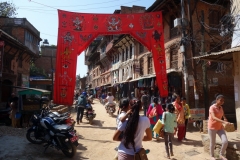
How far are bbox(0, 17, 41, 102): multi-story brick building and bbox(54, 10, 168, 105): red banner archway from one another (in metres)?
5.11

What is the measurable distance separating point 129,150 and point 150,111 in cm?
539

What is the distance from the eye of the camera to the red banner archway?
36.7 feet

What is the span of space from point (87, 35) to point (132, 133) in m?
9.55

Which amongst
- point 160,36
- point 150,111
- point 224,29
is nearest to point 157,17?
point 160,36

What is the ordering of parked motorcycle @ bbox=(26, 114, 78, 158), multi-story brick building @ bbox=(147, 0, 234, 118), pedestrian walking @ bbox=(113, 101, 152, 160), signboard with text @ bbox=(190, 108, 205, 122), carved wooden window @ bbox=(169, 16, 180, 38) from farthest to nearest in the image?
carved wooden window @ bbox=(169, 16, 180, 38)
multi-story brick building @ bbox=(147, 0, 234, 118)
signboard with text @ bbox=(190, 108, 205, 122)
parked motorcycle @ bbox=(26, 114, 78, 158)
pedestrian walking @ bbox=(113, 101, 152, 160)

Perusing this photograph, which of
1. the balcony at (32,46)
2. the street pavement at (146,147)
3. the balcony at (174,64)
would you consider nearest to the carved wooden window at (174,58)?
the balcony at (174,64)

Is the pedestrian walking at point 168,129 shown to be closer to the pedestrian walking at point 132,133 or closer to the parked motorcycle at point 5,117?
the pedestrian walking at point 132,133

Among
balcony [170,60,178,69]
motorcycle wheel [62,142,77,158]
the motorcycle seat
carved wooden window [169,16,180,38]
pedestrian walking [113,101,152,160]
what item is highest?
carved wooden window [169,16,180,38]

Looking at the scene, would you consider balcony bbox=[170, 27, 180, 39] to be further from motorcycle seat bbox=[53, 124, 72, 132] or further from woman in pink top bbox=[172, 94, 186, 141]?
motorcycle seat bbox=[53, 124, 72, 132]

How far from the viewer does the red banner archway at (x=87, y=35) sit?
11188 millimetres

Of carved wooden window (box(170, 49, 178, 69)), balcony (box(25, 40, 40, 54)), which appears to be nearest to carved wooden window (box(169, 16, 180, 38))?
carved wooden window (box(170, 49, 178, 69))

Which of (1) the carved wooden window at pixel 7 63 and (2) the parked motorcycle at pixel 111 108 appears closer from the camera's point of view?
(2) the parked motorcycle at pixel 111 108

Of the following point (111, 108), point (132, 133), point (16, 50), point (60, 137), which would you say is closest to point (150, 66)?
point (111, 108)

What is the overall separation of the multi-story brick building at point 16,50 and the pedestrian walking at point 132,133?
43.7 feet
